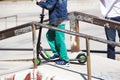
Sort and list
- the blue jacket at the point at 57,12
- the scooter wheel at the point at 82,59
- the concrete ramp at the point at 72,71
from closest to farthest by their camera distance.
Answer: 1. the concrete ramp at the point at 72,71
2. the blue jacket at the point at 57,12
3. the scooter wheel at the point at 82,59

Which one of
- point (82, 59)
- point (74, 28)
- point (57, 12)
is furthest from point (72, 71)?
point (74, 28)

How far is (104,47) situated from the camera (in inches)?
484

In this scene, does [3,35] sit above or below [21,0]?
below

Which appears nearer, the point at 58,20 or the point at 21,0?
the point at 58,20

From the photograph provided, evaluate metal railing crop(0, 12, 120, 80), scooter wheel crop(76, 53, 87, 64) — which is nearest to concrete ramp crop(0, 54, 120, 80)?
scooter wheel crop(76, 53, 87, 64)

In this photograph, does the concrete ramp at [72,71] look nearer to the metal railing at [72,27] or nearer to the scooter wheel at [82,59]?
the scooter wheel at [82,59]

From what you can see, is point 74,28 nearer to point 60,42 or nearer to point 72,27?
point 72,27

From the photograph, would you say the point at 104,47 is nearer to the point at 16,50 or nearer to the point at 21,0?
the point at 16,50

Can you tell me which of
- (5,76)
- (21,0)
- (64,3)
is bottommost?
(5,76)

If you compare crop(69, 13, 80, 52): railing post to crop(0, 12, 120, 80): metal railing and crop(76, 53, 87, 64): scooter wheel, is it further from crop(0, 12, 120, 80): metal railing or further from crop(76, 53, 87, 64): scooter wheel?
crop(76, 53, 87, 64): scooter wheel

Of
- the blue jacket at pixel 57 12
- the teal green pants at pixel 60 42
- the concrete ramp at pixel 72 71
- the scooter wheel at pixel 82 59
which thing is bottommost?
the concrete ramp at pixel 72 71

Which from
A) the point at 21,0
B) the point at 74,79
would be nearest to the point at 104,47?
the point at 74,79

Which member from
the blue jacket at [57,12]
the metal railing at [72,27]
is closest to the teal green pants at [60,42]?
the blue jacket at [57,12]

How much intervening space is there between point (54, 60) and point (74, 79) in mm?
1024
